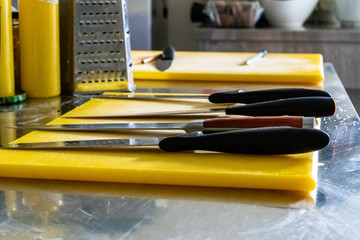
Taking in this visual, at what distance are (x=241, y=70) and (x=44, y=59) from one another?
390 mm

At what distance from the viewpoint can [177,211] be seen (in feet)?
1.55

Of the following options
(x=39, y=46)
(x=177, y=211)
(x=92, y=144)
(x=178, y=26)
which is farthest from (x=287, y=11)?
(x=177, y=211)

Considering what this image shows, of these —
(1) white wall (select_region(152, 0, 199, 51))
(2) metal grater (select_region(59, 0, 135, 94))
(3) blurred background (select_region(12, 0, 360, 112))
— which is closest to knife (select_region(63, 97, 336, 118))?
(2) metal grater (select_region(59, 0, 135, 94))

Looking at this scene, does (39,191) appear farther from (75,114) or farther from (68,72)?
(68,72)

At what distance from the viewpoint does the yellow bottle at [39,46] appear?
0.85m

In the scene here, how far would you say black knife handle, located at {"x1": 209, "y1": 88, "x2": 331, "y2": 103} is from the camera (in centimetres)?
76

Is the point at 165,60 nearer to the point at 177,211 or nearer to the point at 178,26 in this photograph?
the point at 177,211

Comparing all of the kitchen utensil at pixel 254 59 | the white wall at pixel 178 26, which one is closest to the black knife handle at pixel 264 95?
the kitchen utensil at pixel 254 59

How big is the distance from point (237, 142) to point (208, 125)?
0.07 m

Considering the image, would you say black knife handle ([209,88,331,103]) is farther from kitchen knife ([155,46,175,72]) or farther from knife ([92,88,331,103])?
kitchen knife ([155,46,175,72])

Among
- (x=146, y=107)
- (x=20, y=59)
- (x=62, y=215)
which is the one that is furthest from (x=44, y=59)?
(x=62, y=215)

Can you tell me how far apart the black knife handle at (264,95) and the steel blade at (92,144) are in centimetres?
23

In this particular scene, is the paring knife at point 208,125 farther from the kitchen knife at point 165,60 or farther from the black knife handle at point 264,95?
the kitchen knife at point 165,60

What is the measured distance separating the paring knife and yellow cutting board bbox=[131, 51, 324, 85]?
39cm
